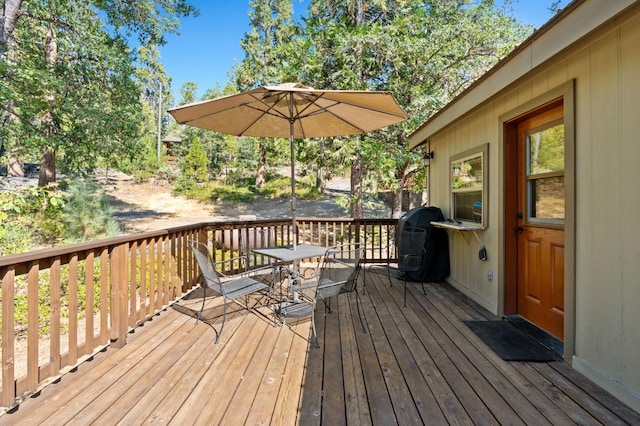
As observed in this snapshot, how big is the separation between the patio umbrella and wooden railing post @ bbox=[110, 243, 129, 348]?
1367 mm

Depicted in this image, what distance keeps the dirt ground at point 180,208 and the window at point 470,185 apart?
25.4 ft

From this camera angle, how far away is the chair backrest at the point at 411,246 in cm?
409

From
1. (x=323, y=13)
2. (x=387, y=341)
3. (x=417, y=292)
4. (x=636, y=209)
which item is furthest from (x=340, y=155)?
(x=636, y=209)

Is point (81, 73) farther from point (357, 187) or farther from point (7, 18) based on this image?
point (357, 187)

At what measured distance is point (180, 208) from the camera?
1641cm

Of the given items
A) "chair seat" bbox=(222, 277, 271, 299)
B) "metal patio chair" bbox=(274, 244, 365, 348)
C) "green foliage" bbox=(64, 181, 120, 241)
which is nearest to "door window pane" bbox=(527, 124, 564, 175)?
"metal patio chair" bbox=(274, 244, 365, 348)

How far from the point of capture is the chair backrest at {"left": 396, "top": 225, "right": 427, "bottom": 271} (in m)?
4.09

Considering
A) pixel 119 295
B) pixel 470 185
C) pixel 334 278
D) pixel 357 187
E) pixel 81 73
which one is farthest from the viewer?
pixel 357 187

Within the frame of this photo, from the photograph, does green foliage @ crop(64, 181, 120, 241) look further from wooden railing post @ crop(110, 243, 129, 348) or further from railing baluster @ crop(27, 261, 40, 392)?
railing baluster @ crop(27, 261, 40, 392)

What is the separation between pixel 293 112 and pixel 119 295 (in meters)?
2.52

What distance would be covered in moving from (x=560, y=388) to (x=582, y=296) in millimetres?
650

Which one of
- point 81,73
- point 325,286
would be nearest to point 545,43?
point 325,286

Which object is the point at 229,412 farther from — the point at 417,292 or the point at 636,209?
the point at 417,292

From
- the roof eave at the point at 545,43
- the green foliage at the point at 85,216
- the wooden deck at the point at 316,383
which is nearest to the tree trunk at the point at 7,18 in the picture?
the green foliage at the point at 85,216
